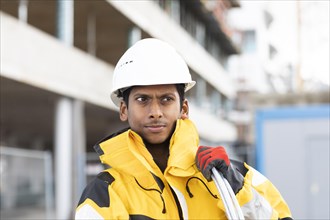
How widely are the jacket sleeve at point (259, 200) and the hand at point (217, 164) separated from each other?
4 cm

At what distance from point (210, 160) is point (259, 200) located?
294 millimetres

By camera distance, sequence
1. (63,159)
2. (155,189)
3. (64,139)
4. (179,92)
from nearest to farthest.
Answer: (155,189), (179,92), (63,159), (64,139)

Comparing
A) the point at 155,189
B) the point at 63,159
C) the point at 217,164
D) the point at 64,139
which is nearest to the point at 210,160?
the point at 217,164

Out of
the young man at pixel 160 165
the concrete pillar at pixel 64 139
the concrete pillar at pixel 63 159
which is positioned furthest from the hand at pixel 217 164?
the concrete pillar at pixel 63 159

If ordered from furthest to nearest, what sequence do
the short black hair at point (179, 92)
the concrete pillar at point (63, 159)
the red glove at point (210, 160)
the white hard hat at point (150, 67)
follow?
the concrete pillar at point (63, 159)
the short black hair at point (179, 92)
the white hard hat at point (150, 67)
the red glove at point (210, 160)

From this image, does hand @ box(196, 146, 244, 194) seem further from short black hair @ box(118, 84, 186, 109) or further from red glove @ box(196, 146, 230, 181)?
short black hair @ box(118, 84, 186, 109)

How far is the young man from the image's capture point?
2.43 meters

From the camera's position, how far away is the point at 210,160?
Result: 234cm

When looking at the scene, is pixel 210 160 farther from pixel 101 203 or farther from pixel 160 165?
pixel 101 203

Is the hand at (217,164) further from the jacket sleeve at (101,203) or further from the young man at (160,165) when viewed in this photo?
the jacket sleeve at (101,203)

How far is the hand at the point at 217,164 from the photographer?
7.72 feet

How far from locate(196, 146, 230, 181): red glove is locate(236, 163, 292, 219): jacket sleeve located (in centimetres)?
13

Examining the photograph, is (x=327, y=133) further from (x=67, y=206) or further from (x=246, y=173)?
(x=67, y=206)

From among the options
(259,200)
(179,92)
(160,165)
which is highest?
(179,92)
